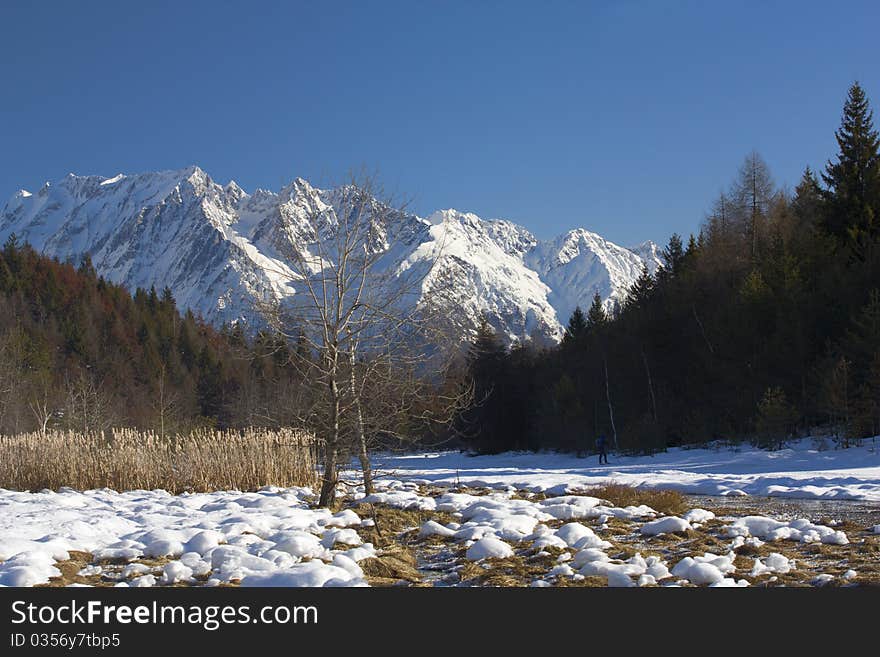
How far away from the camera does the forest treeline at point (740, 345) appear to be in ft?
79.9

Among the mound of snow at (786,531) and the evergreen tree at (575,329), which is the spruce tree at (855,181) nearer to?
the evergreen tree at (575,329)

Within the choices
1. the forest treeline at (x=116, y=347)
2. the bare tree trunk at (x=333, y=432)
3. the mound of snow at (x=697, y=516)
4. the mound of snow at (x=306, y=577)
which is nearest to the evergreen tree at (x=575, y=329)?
the forest treeline at (x=116, y=347)

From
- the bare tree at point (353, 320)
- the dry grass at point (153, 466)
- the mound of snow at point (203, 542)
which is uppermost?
the bare tree at point (353, 320)

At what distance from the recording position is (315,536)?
7602 millimetres

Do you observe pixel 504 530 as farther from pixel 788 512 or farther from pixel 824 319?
pixel 824 319

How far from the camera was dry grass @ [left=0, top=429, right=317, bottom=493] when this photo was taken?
13227 millimetres

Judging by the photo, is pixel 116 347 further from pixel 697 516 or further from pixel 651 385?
pixel 697 516

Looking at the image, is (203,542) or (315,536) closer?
(203,542)

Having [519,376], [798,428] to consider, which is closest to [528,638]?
[798,428]

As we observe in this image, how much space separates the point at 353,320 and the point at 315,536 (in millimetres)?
4428

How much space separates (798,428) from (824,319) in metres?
4.34

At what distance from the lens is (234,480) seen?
13.3 m

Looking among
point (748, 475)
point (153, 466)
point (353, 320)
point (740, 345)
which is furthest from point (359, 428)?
point (740, 345)

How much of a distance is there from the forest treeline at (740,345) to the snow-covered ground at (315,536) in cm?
1058
